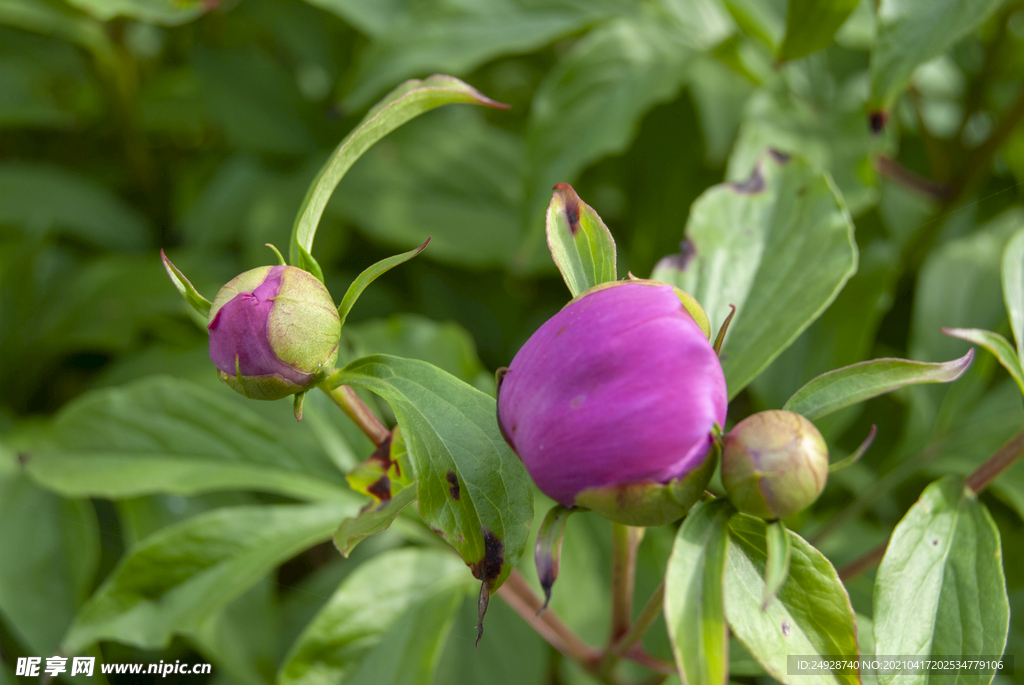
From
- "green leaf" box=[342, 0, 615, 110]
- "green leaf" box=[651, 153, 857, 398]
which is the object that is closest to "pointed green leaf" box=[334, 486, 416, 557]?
"green leaf" box=[651, 153, 857, 398]

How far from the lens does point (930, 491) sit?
466 millimetres

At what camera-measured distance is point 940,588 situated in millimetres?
432

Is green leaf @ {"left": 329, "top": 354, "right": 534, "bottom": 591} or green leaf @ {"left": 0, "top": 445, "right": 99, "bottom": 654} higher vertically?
green leaf @ {"left": 329, "top": 354, "right": 534, "bottom": 591}

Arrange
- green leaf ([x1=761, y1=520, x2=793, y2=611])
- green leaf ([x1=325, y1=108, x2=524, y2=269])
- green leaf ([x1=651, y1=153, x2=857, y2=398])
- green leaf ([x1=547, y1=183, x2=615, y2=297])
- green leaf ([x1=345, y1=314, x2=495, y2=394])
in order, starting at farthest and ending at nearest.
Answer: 1. green leaf ([x1=325, y1=108, x2=524, y2=269])
2. green leaf ([x1=345, y1=314, x2=495, y2=394])
3. green leaf ([x1=651, y1=153, x2=857, y2=398])
4. green leaf ([x1=547, y1=183, x2=615, y2=297])
5. green leaf ([x1=761, y1=520, x2=793, y2=611])

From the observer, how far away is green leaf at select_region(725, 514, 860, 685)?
344 millimetres

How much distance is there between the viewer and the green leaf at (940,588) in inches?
16.0

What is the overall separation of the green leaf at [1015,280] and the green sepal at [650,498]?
291 mm

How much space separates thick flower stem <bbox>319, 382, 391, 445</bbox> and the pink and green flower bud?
0.20 m

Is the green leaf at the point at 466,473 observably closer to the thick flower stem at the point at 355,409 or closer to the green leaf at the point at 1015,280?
the thick flower stem at the point at 355,409

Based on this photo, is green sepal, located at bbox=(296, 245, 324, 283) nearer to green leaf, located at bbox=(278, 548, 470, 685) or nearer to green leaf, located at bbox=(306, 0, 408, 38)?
green leaf, located at bbox=(278, 548, 470, 685)

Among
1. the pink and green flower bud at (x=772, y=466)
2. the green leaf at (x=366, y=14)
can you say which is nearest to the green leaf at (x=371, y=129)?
the pink and green flower bud at (x=772, y=466)

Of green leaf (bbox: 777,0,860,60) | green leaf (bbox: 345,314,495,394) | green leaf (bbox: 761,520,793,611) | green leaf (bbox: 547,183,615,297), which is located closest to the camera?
green leaf (bbox: 761,520,793,611)

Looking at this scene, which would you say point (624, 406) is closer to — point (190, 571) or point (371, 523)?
point (371, 523)

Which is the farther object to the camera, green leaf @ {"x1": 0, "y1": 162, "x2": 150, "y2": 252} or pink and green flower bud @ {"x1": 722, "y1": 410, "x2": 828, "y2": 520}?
green leaf @ {"x1": 0, "y1": 162, "x2": 150, "y2": 252}
